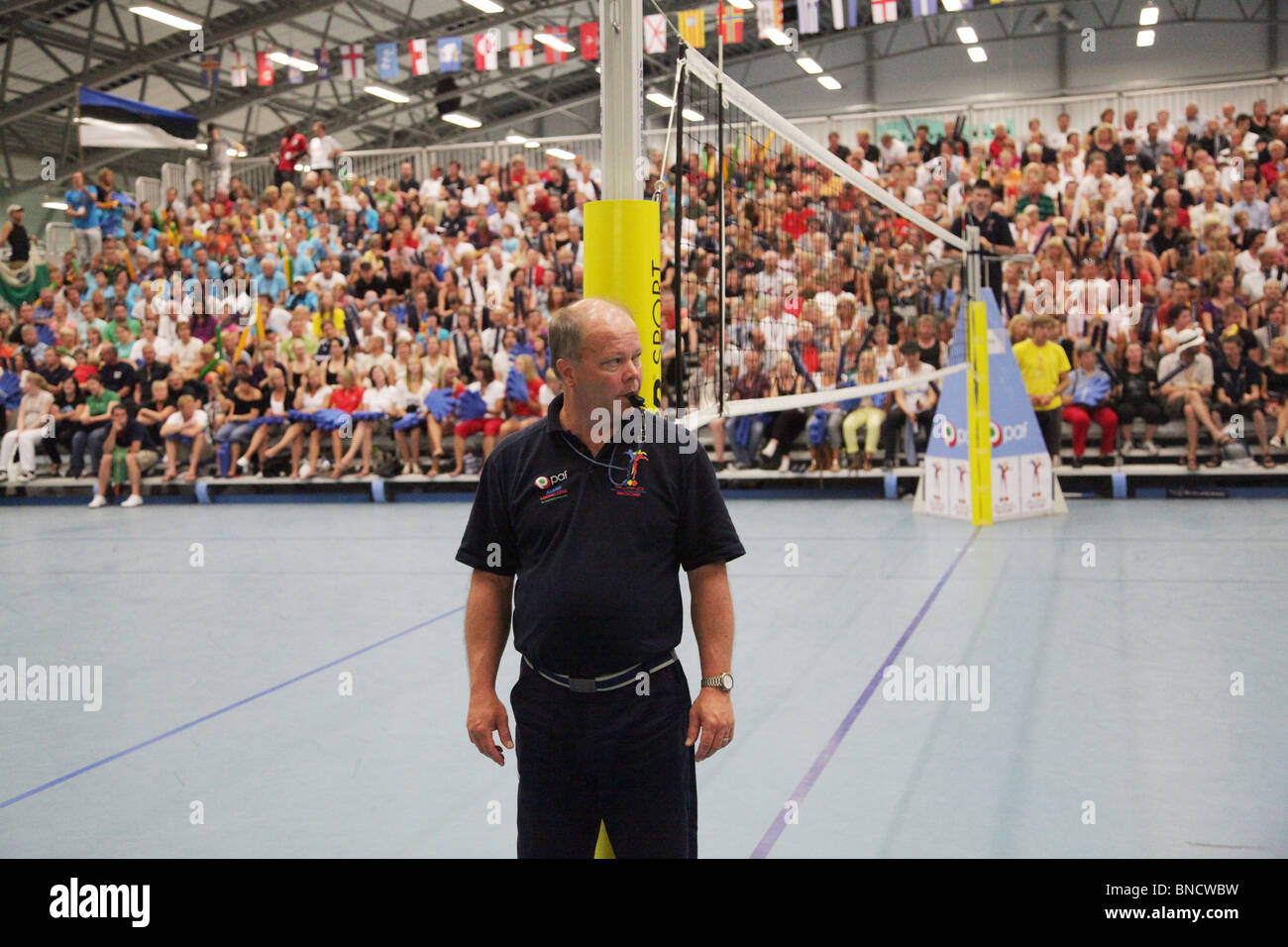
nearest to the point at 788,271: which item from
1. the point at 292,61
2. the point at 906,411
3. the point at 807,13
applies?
the point at 906,411

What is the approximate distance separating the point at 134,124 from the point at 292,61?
355 centimetres

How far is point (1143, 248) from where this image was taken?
12492mm

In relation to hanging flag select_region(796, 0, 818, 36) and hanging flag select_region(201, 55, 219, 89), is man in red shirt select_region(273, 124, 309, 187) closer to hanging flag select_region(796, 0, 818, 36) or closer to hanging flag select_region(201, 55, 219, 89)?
hanging flag select_region(201, 55, 219, 89)

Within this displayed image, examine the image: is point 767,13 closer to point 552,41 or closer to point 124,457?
point 552,41

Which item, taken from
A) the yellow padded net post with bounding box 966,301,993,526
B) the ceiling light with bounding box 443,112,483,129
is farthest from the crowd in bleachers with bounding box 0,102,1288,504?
the ceiling light with bounding box 443,112,483,129

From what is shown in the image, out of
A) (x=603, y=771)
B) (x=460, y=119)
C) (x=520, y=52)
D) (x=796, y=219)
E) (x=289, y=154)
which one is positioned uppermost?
(x=460, y=119)

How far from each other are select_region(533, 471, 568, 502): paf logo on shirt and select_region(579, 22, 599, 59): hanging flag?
844 inches

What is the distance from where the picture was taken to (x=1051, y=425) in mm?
11391

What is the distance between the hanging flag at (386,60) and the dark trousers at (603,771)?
21695mm

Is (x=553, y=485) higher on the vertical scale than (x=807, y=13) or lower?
lower

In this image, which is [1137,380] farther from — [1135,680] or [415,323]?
[415,323]

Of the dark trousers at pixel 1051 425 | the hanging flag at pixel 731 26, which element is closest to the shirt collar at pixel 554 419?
the dark trousers at pixel 1051 425

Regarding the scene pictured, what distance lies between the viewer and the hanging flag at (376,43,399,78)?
71.7 feet

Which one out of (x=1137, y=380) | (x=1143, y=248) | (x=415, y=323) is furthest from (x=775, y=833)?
(x=415, y=323)
